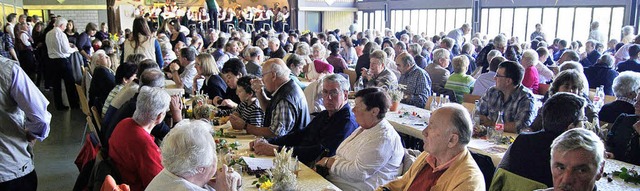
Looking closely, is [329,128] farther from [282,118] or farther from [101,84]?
[101,84]

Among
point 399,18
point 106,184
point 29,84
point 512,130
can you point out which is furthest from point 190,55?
point 399,18

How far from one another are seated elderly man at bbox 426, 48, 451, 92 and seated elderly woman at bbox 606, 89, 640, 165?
3.34m

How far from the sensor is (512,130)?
4.48 metres

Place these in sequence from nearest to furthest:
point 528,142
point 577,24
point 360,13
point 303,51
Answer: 1. point 528,142
2. point 303,51
3. point 577,24
4. point 360,13

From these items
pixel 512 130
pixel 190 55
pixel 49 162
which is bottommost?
pixel 49 162

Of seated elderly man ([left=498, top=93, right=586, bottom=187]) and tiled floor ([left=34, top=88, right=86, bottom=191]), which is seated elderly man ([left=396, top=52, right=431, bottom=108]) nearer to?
seated elderly man ([left=498, top=93, right=586, bottom=187])

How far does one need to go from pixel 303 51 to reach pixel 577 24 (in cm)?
916

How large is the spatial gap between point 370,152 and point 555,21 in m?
13.3

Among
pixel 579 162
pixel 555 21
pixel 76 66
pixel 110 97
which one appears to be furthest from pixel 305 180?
pixel 555 21

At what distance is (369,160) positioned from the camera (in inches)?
121

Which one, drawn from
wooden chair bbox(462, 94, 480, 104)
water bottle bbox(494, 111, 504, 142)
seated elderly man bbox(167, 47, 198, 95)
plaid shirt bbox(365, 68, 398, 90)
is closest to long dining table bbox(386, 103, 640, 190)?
water bottle bbox(494, 111, 504, 142)

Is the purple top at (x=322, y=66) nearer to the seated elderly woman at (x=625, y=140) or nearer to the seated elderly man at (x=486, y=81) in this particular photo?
the seated elderly man at (x=486, y=81)

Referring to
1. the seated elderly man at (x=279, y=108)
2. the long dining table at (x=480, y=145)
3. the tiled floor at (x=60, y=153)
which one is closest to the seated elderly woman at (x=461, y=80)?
the long dining table at (x=480, y=145)

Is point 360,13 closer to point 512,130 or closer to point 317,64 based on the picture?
point 317,64
